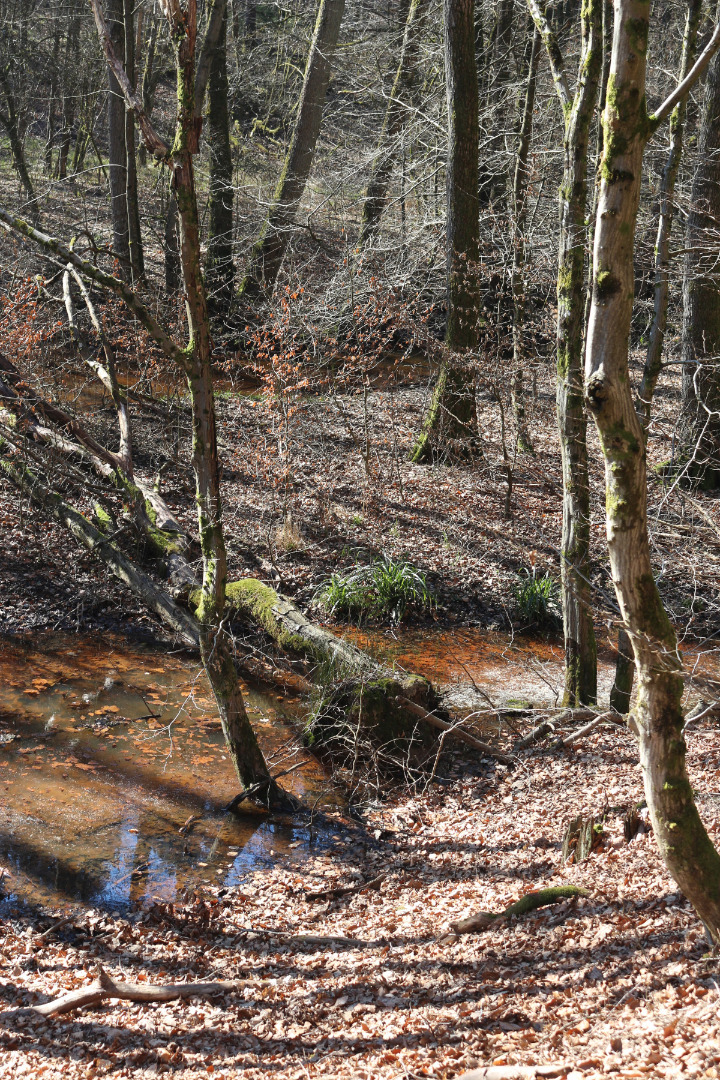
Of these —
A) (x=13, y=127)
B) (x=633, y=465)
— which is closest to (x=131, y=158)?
(x=13, y=127)

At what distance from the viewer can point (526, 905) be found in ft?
16.6

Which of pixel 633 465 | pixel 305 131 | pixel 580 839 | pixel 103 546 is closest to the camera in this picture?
pixel 633 465

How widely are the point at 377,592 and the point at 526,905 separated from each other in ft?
20.0

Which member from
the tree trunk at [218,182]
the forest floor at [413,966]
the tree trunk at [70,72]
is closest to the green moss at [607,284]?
the forest floor at [413,966]

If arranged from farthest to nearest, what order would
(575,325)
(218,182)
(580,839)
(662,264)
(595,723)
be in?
1. (218,182)
2. (575,325)
3. (662,264)
4. (595,723)
5. (580,839)

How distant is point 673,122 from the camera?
6801 millimetres

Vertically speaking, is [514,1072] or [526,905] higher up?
[514,1072]

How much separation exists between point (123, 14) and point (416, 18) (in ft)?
19.4

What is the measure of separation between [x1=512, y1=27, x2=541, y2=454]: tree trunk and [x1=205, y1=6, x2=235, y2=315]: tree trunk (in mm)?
7671

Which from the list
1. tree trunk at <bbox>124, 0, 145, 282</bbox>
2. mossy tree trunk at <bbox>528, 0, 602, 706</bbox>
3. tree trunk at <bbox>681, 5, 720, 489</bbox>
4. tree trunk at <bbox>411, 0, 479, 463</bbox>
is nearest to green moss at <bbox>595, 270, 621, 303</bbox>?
mossy tree trunk at <bbox>528, 0, 602, 706</bbox>

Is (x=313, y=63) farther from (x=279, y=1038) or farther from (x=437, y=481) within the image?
(x=279, y=1038)

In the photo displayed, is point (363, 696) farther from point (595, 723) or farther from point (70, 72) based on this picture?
point (70, 72)

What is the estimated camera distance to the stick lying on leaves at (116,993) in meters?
4.64

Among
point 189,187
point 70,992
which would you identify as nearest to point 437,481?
point 189,187
